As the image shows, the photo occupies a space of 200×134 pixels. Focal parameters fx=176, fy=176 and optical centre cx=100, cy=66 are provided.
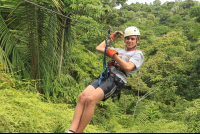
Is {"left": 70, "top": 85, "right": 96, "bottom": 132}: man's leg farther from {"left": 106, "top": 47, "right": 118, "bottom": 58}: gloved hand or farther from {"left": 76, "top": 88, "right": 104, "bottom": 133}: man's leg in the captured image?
{"left": 106, "top": 47, "right": 118, "bottom": 58}: gloved hand

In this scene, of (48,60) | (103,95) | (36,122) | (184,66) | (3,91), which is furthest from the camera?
(184,66)

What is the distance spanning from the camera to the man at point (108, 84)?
1952 millimetres

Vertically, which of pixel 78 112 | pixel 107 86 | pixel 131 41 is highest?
pixel 131 41

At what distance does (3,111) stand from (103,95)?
1284 millimetres

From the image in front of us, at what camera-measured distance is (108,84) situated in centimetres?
217

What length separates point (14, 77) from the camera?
362cm

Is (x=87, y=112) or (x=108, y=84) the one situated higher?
(x=108, y=84)

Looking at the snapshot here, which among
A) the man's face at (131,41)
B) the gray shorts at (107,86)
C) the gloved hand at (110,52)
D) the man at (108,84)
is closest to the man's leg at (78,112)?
the man at (108,84)

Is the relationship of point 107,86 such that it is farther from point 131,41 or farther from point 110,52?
point 131,41

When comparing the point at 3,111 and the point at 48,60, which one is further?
the point at 48,60

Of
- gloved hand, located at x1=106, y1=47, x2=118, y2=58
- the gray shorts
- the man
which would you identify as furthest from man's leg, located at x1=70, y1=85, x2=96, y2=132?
gloved hand, located at x1=106, y1=47, x2=118, y2=58

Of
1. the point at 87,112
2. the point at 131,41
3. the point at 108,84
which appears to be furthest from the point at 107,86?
the point at 131,41

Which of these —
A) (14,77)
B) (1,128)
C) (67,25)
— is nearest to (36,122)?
(1,128)

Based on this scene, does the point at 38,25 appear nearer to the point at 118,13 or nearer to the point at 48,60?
the point at 48,60
